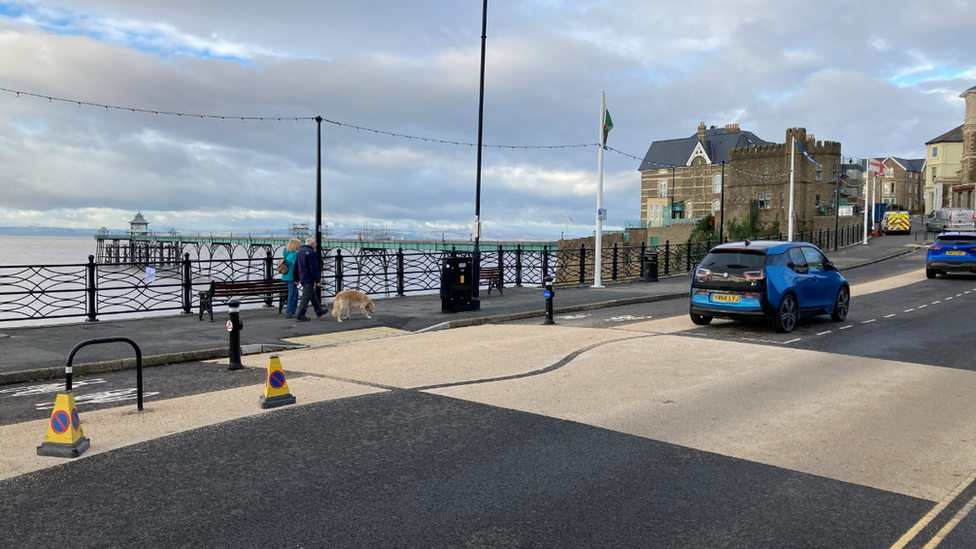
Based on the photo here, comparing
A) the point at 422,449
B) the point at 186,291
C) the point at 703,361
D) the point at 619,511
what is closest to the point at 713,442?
the point at 619,511

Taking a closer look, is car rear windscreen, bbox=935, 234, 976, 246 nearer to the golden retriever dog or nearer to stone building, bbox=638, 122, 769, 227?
the golden retriever dog

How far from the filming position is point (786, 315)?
13.0 metres

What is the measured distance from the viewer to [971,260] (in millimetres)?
23797

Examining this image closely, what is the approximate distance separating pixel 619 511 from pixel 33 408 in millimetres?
6607

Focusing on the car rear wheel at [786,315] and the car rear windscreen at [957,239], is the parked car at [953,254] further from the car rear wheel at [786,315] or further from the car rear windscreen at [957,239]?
the car rear wheel at [786,315]

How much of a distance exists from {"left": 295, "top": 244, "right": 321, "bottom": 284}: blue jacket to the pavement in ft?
3.08

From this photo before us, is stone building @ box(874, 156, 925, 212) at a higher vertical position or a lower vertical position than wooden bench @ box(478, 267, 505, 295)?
higher

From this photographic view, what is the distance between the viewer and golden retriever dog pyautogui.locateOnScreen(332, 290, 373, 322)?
47.9 ft

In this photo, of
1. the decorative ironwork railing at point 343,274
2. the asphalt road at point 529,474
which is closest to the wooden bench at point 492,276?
the decorative ironwork railing at point 343,274

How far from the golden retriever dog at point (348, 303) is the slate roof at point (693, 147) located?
3028 inches

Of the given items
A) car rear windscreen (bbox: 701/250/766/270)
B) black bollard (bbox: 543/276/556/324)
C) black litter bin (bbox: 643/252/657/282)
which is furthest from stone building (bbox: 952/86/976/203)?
black bollard (bbox: 543/276/556/324)

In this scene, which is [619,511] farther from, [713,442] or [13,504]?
[13,504]

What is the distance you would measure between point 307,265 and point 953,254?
22778mm

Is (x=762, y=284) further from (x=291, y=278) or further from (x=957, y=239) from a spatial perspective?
Answer: (x=957, y=239)
